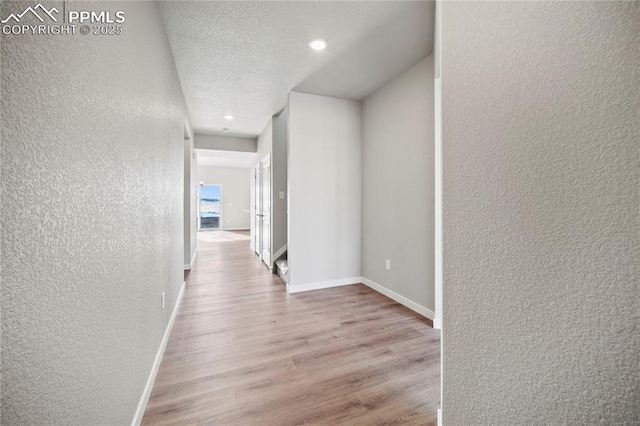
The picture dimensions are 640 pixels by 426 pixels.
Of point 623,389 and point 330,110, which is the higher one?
point 330,110

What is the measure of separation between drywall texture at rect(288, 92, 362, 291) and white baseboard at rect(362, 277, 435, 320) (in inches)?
11.4

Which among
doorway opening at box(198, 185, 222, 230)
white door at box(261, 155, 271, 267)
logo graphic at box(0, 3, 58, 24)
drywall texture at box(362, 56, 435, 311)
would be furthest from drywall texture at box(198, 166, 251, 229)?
logo graphic at box(0, 3, 58, 24)

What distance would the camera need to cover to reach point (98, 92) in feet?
3.20

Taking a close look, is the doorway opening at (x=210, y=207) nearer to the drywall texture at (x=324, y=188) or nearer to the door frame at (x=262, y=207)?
the door frame at (x=262, y=207)

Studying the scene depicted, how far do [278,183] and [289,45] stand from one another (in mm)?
2310

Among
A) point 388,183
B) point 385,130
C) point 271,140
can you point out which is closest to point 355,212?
point 388,183

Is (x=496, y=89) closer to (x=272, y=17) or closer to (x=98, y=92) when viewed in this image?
(x=98, y=92)

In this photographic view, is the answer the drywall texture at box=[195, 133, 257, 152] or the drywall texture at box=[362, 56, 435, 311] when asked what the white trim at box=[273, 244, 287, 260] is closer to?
the drywall texture at box=[362, 56, 435, 311]

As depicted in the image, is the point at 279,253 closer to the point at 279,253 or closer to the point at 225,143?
the point at 279,253

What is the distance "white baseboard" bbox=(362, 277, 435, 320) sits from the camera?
8.86 ft

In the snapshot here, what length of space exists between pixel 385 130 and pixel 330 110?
85 centimetres

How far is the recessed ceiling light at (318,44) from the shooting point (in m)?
2.35

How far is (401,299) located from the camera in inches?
121

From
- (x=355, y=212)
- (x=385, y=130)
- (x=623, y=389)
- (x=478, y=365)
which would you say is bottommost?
(x=478, y=365)
